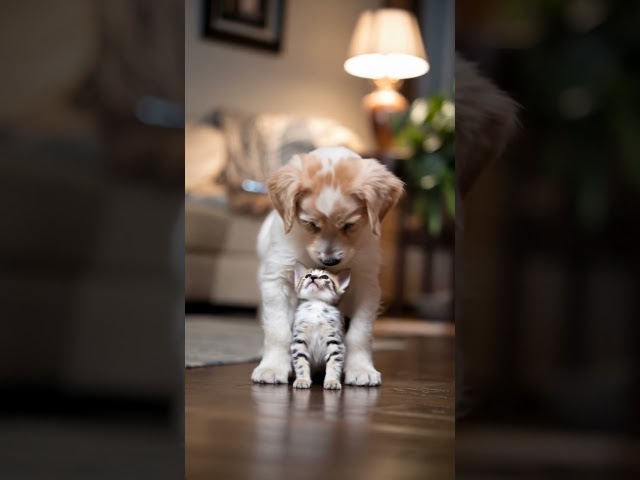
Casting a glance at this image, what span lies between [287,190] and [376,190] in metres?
0.18

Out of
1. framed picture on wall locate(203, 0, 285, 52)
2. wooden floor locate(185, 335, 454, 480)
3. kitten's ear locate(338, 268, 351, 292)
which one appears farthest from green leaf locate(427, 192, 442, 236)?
kitten's ear locate(338, 268, 351, 292)

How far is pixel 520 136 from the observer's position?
50cm

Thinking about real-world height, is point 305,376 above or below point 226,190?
below

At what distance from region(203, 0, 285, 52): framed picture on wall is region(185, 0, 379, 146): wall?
0.05 metres

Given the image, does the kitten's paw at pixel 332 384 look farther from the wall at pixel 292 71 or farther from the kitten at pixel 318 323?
the wall at pixel 292 71

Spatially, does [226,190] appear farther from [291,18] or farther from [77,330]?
[77,330]

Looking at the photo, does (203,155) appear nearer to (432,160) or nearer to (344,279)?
(432,160)

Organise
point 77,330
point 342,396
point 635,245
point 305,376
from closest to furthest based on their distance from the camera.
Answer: point 635,245 → point 77,330 → point 342,396 → point 305,376

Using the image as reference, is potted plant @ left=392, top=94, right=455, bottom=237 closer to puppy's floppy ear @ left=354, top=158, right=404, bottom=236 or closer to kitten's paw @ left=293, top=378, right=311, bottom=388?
puppy's floppy ear @ left=354, top=158, right=404, bottom=236

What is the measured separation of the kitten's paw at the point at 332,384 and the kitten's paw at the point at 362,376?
60 millimetres

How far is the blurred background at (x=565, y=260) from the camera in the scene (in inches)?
18.5

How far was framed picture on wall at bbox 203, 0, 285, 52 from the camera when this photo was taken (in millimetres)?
4348

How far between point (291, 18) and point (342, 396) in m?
3.80

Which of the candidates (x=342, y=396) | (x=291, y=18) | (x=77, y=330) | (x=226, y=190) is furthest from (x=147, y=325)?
(x=291, y=18)
